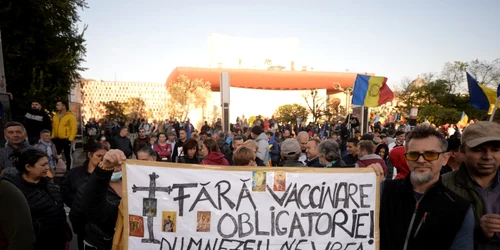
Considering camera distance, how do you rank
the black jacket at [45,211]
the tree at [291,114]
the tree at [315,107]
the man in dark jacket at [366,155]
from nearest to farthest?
the black jacket at [45,211]
the man in dark jacket at [366,155]
the tree at [315,107]
the tree at [291,114]

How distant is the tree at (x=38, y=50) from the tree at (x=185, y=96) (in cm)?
2768

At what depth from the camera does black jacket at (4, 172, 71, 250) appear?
3.32 metres

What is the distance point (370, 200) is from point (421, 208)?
0.50 meters

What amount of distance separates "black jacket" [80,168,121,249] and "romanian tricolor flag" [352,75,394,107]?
8.75 m

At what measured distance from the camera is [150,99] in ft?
317

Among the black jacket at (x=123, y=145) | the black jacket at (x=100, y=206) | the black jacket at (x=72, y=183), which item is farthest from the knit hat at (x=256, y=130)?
the black jacket at (x=100, y=206)

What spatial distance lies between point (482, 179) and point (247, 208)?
1.79 meters

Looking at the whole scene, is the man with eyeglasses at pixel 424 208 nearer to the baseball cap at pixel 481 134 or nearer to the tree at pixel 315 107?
the baseball cap at pixel 481 134

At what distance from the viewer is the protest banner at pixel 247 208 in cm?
263

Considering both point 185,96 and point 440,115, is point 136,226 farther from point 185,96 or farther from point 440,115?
point 185,96

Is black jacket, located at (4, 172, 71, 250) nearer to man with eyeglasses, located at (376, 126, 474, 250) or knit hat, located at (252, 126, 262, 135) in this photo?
man with eyeglasses, located at (376, 126, 474, 250)

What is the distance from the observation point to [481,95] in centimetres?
732

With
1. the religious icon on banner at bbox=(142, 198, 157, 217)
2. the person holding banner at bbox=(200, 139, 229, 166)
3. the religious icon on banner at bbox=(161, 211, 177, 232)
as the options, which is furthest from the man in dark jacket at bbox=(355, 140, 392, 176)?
the religious icon on banner at bbox=(142, 198, 157, 217)

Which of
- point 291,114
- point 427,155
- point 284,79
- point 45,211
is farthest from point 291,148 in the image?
point 284,79
